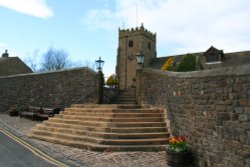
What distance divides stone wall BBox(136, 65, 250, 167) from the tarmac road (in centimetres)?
420

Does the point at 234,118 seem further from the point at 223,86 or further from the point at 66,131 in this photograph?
the point at 66,131

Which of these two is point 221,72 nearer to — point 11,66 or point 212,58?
point 212,58

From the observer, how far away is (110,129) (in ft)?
36.2

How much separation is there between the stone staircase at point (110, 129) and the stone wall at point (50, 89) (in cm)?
415

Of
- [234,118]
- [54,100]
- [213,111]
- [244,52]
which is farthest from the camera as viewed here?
[244,52]

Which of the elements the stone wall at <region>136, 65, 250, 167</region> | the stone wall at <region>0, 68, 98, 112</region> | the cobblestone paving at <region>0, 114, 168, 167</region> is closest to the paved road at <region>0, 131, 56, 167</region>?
the cobblestone paving at <region>0, 114, 168, 167</region>

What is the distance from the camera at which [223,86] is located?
6.83m

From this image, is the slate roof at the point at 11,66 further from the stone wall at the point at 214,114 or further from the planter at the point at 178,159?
the planter at the point at 178,159

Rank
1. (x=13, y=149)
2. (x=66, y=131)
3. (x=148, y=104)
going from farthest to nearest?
(x=148, y=104), (x=66, y=131), (x=13, y=149)

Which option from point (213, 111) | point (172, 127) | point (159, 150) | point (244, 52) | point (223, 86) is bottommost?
point (159, 150)

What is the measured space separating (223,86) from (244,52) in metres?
33.8

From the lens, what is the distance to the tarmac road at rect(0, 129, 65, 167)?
26.2 ft

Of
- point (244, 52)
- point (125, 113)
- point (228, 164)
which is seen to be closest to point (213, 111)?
point (228, 164)

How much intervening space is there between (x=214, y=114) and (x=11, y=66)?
113ft
